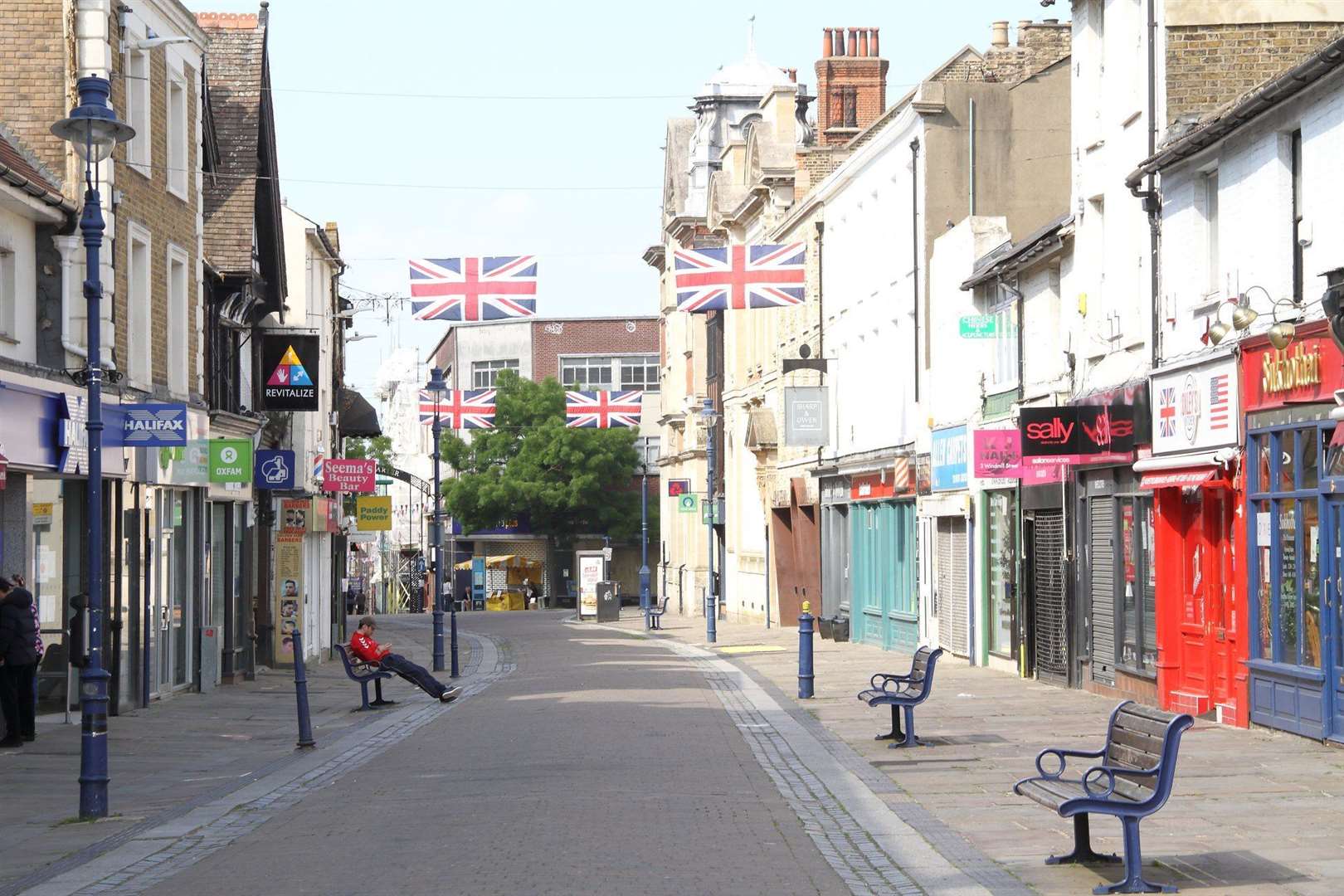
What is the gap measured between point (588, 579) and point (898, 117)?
2587cm

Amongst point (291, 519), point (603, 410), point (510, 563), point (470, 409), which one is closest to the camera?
point (291, 519)

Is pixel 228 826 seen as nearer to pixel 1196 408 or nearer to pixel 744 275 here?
pixel 1196 408

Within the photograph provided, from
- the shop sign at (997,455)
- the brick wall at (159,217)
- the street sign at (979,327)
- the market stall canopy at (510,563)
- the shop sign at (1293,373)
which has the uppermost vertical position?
the brick wall at (159,217)

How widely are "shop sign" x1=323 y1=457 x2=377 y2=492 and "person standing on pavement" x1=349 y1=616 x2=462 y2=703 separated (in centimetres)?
1398

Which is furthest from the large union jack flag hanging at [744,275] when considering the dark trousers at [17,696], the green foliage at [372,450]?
the green foliage at [372,450]

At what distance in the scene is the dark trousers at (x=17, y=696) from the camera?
62.8ft

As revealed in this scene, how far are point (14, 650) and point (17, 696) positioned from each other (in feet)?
1.76

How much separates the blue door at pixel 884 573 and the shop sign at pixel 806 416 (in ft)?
6.37

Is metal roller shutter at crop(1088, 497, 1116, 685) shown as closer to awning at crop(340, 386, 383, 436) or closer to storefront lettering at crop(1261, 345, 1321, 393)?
storefront lettering at crop(1261, 345, 1321, 393)

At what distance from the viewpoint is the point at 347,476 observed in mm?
39438

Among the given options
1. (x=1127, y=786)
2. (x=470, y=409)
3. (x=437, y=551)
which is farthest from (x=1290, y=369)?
(x=470, y=409)

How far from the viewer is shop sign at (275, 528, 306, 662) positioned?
118ft

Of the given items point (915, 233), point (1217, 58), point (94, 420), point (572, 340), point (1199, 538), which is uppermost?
point (572, 340)

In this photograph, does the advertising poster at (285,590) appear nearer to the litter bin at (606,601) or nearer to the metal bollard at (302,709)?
the metal bollard at (302,709)
